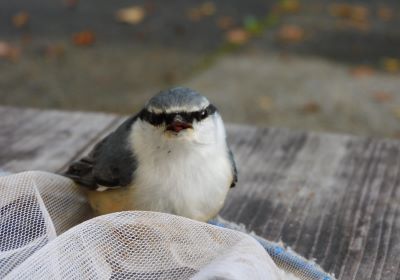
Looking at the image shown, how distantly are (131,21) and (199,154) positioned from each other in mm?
5214

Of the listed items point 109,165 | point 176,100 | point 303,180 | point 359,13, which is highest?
point 176,100

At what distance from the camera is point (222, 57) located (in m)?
6.37

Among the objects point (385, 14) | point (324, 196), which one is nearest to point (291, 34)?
point (385, 14)

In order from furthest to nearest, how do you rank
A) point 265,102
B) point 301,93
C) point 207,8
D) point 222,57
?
1. point 207,8
2. point 222,57
3. point 301,93
4. point 265,102

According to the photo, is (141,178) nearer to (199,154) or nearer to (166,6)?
(199,154)

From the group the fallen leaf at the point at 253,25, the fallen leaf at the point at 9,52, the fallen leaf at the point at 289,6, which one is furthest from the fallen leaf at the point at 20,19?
the fallen leaf at the point at 289,6

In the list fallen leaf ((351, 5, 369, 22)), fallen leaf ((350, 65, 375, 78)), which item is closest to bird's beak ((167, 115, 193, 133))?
fallen leaf ((350, 65, 375, 78))

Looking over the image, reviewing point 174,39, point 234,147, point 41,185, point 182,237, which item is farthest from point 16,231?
point 174,39

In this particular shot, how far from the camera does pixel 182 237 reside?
1.63 metres

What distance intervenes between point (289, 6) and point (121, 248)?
6284 mm

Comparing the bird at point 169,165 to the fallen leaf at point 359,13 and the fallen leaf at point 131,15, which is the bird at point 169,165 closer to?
the fallen leaf at point 131,15

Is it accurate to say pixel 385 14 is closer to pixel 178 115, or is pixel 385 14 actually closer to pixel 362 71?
pixel 362 71

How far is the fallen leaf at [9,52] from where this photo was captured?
6.36m

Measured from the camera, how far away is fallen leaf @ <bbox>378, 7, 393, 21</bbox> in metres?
7.18
